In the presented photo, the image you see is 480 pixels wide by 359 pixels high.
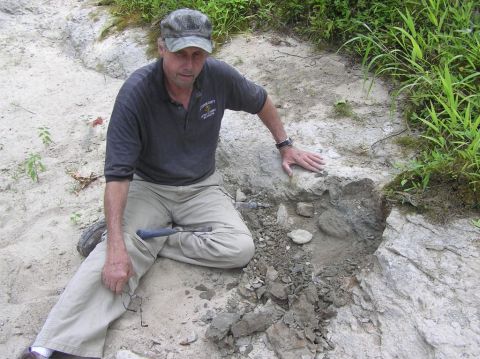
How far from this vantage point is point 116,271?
8.70 ft

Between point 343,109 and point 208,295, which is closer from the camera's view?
point 208,295

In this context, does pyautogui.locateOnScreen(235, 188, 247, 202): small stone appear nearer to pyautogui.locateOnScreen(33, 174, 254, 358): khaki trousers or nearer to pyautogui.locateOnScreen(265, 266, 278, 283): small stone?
pyautogui.locateOnScreen(33, 174, 254, 358): khaki trousers

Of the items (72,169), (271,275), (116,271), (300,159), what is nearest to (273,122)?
(300,159)

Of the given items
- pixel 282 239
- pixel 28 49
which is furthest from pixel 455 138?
pixel 28 49

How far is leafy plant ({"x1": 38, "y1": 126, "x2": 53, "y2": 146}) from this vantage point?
4238 millimetres

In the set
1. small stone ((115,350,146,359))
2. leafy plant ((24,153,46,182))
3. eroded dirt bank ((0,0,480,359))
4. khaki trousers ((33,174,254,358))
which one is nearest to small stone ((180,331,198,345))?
eroded dirt bank ((0,0,480,359))

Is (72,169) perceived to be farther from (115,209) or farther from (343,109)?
(343,109)

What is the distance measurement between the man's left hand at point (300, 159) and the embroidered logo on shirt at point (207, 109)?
63 centimetres

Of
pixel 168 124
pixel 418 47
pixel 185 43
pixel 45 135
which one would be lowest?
pixel 45 135

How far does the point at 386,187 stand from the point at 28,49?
4.75 meters

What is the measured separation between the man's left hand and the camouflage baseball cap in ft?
3.39

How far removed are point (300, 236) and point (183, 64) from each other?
1.32 m

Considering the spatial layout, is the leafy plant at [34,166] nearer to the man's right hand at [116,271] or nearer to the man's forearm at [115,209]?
the man's forearm at [115,209]

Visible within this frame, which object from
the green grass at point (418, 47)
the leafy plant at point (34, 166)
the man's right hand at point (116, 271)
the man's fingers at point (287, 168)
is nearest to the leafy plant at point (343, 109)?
the green grass at point (418, 47)
